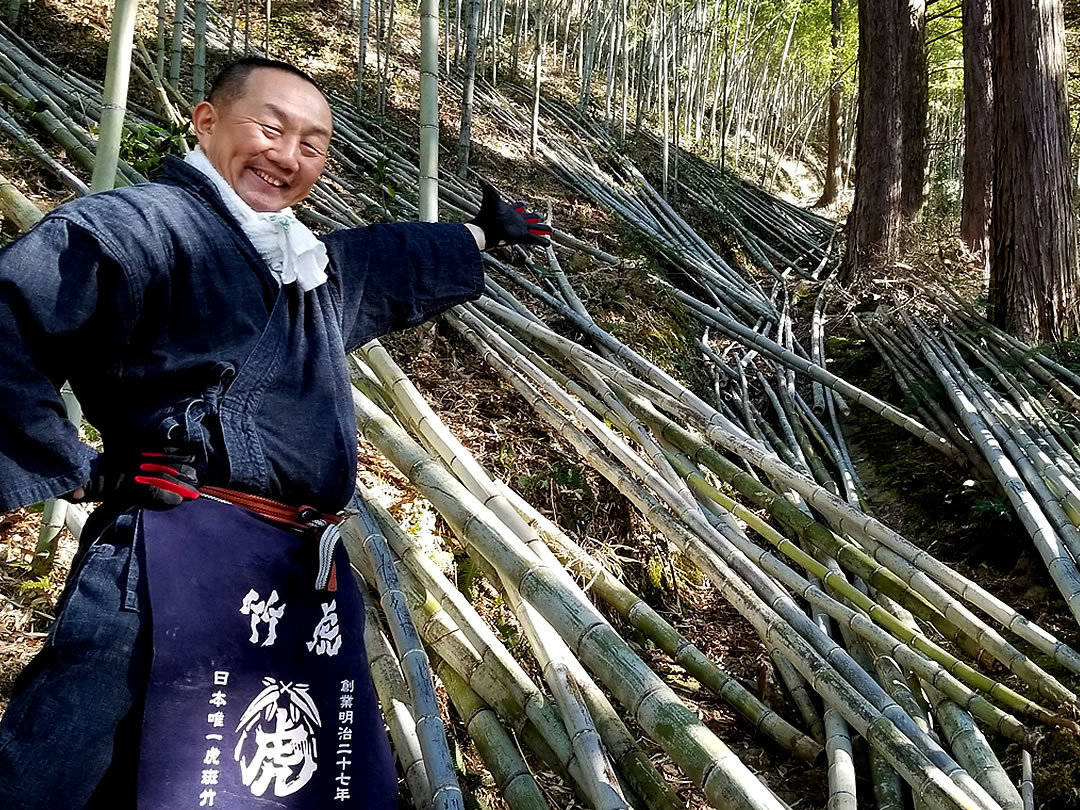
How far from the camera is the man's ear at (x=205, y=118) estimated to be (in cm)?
101

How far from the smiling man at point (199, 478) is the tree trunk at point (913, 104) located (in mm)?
5292

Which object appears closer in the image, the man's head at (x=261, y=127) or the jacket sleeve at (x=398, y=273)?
the man's head at (x=261, y=127)

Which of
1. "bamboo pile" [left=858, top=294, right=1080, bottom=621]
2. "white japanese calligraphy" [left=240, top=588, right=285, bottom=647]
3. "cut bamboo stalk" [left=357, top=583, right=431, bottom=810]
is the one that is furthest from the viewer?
"bamboo pile" [left=858, top=294, right=1080, bottom=621]

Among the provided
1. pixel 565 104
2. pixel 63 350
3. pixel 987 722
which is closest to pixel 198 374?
pixel 63 350

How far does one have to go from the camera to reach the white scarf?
3.21ft

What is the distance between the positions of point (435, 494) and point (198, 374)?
71 cm

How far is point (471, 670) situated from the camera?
1.46 meters

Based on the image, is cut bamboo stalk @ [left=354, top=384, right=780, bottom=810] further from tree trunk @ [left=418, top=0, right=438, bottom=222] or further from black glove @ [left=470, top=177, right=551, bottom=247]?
tree trunk @ [left=418, top=0, right=438, bottom=222]

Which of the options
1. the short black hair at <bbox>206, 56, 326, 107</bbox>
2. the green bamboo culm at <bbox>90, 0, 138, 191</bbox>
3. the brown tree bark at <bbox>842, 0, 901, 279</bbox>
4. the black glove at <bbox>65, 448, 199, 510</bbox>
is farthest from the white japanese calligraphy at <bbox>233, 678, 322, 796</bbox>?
the brown tree bark at <bbox>842, 0, 901, 279</bbox>

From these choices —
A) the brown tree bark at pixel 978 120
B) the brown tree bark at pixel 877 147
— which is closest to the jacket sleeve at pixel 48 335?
the brown tree bark at pixel 877 147

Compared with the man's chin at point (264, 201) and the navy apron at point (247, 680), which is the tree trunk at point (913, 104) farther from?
the navy apron at point (247, 680)

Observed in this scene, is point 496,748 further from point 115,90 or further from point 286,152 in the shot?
point 115,90

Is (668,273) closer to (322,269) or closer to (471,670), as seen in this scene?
(471,670)

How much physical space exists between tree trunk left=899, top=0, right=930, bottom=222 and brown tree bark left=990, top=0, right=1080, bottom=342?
4.53 ft
